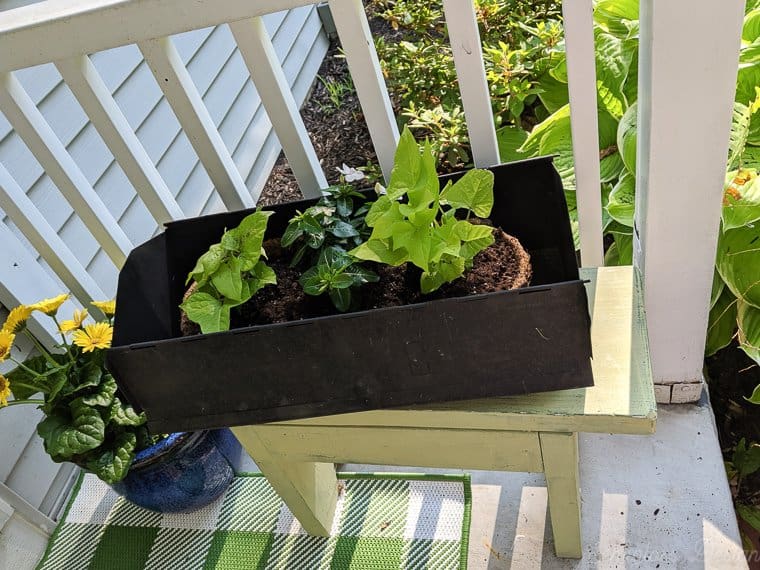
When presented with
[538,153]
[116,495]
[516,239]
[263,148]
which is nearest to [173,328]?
[516,239]

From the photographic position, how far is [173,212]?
1.34 m

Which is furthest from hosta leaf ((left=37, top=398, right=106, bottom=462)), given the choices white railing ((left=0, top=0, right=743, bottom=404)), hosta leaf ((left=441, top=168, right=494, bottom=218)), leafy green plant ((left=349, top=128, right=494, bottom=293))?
hosta leaf ((left=441, top=168, right=494, bottom=218))

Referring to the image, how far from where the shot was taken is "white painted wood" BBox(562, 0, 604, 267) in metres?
0.92

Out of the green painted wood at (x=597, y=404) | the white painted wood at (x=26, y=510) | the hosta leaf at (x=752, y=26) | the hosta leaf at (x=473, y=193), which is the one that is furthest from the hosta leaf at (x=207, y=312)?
the hosta leaf at (x=752, y=26)

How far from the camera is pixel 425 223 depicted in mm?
889

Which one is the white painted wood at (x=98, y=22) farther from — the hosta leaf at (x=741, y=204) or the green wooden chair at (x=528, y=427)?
the hosta leaf at (x=741, y=204)

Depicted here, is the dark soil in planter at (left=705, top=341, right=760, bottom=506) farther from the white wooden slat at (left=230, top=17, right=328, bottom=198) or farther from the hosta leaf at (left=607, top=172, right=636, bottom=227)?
the white wooden slat at (left=230, top=17, right=328, bottom=198)

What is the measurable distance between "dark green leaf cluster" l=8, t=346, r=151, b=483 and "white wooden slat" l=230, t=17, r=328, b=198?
1.82 ft

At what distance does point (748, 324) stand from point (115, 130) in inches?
46.8

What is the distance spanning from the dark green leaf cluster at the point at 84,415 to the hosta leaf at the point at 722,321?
1145 millimetres

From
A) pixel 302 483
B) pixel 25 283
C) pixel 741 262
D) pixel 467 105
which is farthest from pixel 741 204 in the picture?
pixel 25 283

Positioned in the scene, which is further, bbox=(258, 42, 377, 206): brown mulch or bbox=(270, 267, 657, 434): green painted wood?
bbox=(258, 42, 377, 206): brown mulch

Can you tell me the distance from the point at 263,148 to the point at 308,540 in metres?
1.61

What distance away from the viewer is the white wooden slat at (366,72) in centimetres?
98
